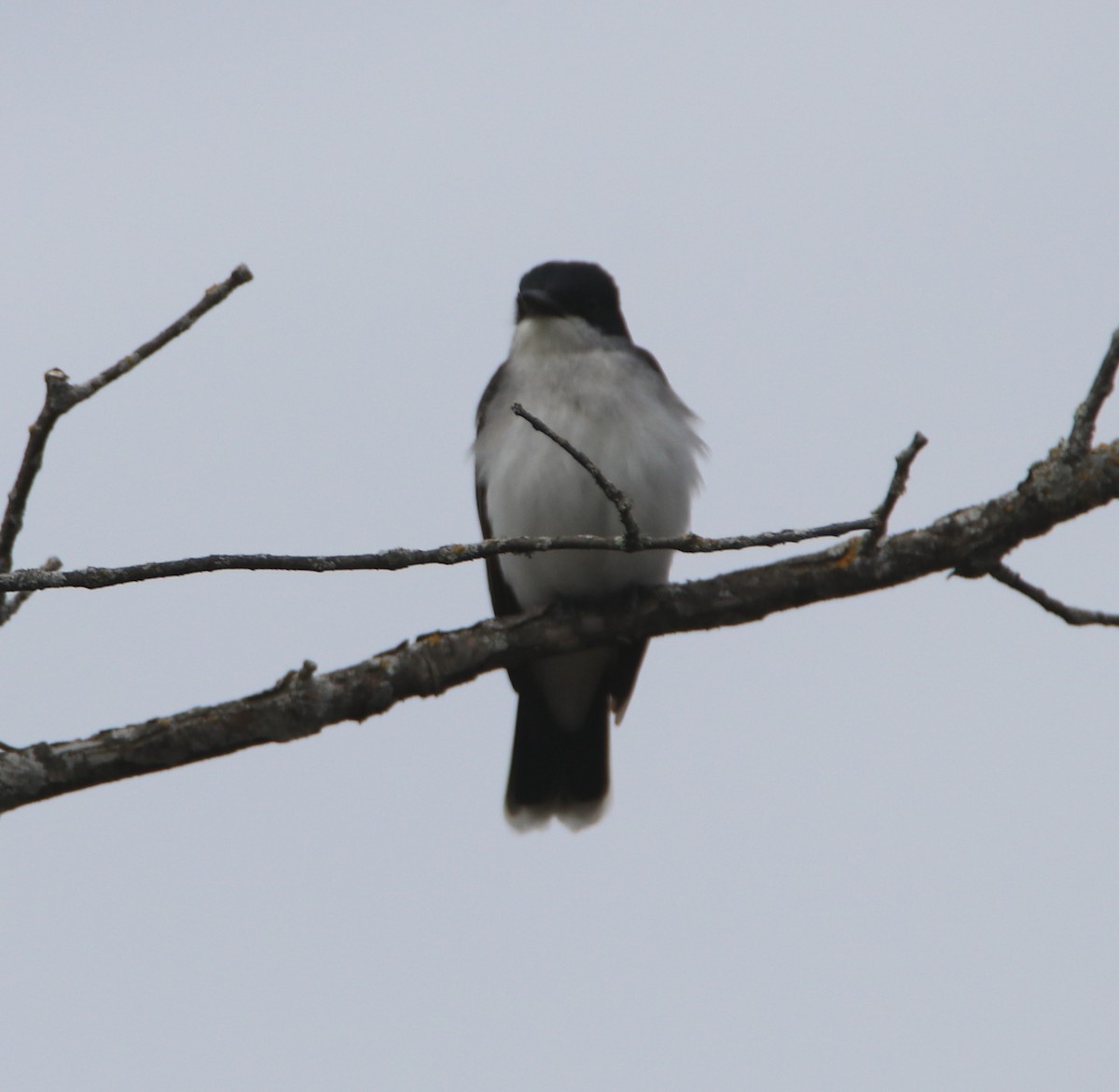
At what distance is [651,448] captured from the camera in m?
5.76

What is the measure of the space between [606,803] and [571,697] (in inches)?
22.2

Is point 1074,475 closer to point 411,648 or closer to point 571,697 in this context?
point 411,648

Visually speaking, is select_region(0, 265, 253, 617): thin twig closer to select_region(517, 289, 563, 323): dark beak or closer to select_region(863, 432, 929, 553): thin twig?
select_region(863, 432, 929, 553): thin twig

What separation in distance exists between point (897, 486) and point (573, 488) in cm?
205

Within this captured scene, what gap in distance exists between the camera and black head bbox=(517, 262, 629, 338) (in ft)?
20.2

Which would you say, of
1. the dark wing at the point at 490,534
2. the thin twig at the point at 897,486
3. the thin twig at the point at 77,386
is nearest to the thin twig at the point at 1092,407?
the thin twig at the point at 897,486

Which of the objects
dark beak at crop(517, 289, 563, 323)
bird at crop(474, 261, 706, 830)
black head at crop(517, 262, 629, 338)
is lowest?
bird at crop(474, 261, 706, 830)

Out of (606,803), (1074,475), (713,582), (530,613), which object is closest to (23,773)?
(530,613)

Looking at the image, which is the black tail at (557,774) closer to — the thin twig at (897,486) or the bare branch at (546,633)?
the bare branch at (546,633)

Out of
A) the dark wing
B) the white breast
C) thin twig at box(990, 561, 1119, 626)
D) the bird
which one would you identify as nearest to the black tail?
the bird

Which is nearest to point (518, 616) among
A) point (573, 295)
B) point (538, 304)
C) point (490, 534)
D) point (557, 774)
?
point (490, 534)

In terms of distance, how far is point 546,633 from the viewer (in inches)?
190

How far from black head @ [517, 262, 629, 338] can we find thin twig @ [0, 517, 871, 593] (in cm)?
263

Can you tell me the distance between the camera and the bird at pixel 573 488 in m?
5.67
